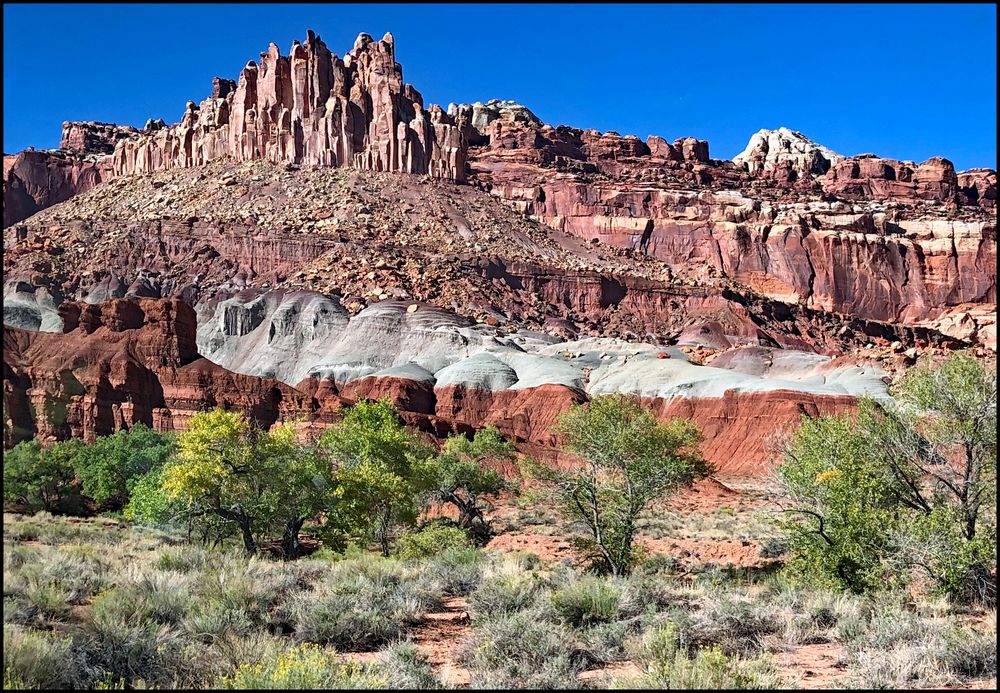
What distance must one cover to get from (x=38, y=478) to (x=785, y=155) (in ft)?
489

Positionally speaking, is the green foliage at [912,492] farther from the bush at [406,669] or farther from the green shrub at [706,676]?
the bush at [406,669]

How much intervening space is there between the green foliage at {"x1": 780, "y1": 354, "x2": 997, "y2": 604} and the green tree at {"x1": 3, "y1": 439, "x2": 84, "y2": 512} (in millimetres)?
31900

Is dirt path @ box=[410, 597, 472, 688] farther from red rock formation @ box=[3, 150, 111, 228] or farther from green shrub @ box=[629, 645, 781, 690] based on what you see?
red rock formation @ box=[3, 150, 111, 228]

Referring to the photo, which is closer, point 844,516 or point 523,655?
point 523,655

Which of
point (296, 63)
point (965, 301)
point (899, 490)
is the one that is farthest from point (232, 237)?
point (965, 301)

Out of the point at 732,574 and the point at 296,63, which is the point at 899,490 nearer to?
the point at 732,574

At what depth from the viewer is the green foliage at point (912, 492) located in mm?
12344

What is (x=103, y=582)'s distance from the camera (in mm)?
13242

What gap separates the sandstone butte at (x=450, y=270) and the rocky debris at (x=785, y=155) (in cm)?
109

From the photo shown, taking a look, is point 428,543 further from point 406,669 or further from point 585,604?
point 406,669

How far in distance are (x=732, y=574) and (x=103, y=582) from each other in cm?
1349

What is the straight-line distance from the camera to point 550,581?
14.6 meters

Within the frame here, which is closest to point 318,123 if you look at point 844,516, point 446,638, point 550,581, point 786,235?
point 786,235

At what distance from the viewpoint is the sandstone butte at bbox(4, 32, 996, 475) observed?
197 ft
